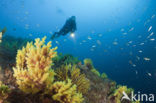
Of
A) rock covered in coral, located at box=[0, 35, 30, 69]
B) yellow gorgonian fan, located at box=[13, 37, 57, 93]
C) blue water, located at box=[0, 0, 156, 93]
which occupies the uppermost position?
blue water, located at box=[0, 0, 156, 93]

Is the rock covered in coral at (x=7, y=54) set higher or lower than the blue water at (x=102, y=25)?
lower

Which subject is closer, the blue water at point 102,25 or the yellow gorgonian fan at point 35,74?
the yellow gorgonian fan at point 35,74

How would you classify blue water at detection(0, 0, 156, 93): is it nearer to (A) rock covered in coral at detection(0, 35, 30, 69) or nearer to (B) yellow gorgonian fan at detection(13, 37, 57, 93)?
(A) rock covered in coral at detection(0, 35, 30, 69)

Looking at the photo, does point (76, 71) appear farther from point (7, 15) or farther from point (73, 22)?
point (7, 15)

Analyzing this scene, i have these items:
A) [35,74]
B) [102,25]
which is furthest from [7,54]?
[102,25]

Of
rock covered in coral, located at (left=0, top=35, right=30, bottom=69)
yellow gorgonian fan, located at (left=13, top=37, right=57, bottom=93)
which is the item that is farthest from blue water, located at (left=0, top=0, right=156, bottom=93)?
yellow gorgonian fan, located at (left=13, top=37, right=57, bottom=93)

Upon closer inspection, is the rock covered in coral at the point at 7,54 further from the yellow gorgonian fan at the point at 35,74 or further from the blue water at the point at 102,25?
the blue water at the point at 102,25

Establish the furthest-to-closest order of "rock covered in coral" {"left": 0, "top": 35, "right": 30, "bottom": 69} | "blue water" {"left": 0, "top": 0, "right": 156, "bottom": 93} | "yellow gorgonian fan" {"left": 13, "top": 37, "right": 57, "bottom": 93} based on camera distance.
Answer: "blue water" {"left": 0, "top": 0, "right": 156, "bottom": 93} < "rock covered in coral" {"left": 0, "top": 35, "right": 30, "bottom": 69} < "yellow gorgonian fan" {"left": 13, "top": 37, "right": 57, "bottom": 93}

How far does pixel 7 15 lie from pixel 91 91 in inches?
7082

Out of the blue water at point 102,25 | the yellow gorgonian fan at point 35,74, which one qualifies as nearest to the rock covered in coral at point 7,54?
the yellow gorgonian fan at point 35,74

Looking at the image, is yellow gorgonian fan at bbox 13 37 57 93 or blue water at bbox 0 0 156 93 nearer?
yellow gorgonian fan at bbox 13 37 57 93

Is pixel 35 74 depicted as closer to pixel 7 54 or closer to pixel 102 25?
pixel 7 54

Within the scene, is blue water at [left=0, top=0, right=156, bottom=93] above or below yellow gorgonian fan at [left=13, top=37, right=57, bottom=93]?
above

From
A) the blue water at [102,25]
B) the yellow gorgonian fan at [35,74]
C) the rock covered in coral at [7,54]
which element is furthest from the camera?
the blue water at [102,25]
